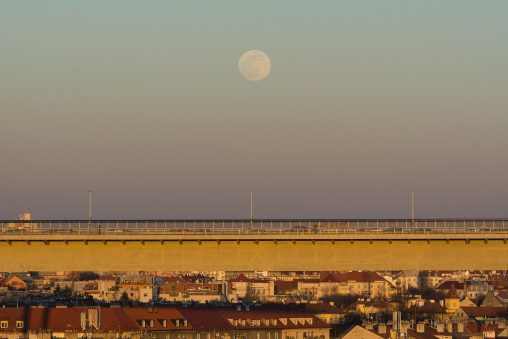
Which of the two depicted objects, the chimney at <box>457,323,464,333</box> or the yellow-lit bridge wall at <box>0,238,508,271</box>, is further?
the chimney at <box>457,323,464,333</box>

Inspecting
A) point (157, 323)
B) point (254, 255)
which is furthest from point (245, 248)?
point (157, 323)

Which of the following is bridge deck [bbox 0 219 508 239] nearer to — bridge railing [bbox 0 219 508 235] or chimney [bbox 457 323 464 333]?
bridge railing [bbox 0 219 508 235]

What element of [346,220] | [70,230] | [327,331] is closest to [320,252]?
[346,220]

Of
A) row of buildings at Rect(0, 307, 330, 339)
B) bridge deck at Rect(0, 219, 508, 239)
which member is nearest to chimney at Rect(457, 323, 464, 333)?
row of buildings at Rect(0, 307, 330, 339)

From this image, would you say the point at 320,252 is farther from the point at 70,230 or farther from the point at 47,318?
the point at 47,318

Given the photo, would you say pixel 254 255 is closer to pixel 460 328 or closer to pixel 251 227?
pixel 251 227

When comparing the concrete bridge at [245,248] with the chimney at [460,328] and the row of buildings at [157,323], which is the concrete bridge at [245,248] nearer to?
the row of buildings at [157,323]

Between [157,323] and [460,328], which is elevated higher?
[157,323]
